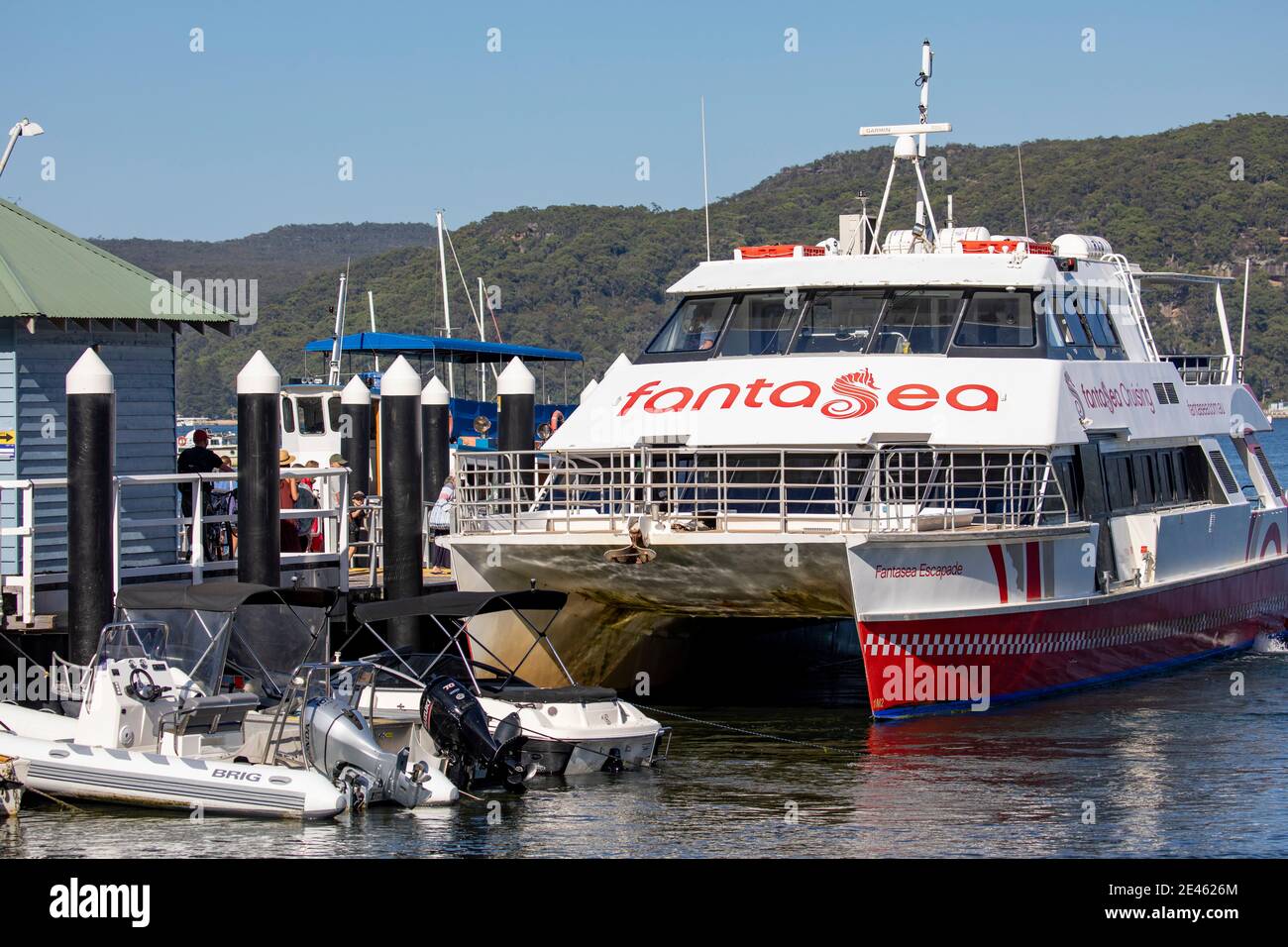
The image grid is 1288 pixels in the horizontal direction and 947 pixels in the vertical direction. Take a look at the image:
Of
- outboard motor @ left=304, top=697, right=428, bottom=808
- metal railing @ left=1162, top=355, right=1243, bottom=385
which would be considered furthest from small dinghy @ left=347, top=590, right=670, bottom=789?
metal railing @ left=1162, top=355, right=1243, bottom=385

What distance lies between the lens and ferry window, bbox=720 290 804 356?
17859mm

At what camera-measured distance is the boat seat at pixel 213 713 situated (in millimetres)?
13195

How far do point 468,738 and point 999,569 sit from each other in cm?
528

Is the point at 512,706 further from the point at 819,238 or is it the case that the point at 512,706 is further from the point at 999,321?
the point at 819,238

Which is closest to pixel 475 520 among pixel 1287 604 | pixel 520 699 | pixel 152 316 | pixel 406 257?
pixel 520 699

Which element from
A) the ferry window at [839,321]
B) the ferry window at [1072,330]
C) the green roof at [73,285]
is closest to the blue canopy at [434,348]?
the green roof at [73,285]

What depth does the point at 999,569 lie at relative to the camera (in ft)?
51.6

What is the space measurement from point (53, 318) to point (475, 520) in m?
4.28

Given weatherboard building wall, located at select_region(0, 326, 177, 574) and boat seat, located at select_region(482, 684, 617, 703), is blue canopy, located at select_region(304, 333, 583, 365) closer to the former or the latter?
weatherboard building wall, located at select_region(0, 326, 177, 574)

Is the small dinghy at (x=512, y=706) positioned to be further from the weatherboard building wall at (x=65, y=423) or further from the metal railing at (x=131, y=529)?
the weatherboard building wall at (x=65, y=423)

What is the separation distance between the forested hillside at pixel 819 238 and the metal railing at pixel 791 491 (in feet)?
173

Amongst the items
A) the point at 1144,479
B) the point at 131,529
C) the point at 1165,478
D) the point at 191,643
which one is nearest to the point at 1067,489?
the point at 1144,479

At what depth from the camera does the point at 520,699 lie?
45.9ft
